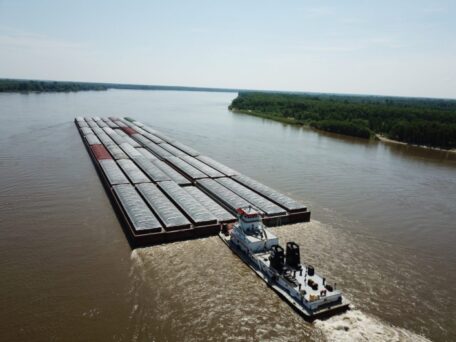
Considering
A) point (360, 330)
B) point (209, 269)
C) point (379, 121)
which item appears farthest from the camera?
point (379, 121)

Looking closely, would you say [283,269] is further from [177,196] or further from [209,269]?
[177,196]

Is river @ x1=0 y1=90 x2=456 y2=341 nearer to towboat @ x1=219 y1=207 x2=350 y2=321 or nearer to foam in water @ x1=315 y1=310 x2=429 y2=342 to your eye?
foam in water @ x1=315 y1=310 x2=429 y2=342

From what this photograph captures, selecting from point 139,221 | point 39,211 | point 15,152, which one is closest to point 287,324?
point 139,221

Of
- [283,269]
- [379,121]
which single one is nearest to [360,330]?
[283,269]

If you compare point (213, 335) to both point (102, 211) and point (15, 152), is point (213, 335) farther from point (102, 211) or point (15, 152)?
point (15, 152)

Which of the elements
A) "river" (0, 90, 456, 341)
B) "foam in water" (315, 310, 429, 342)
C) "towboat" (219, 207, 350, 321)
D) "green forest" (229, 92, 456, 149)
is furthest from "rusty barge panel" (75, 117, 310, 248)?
"green forest" (229, 92, 456, 149)

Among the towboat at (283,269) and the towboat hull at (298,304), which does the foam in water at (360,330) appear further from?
the towboat at (283,269)
